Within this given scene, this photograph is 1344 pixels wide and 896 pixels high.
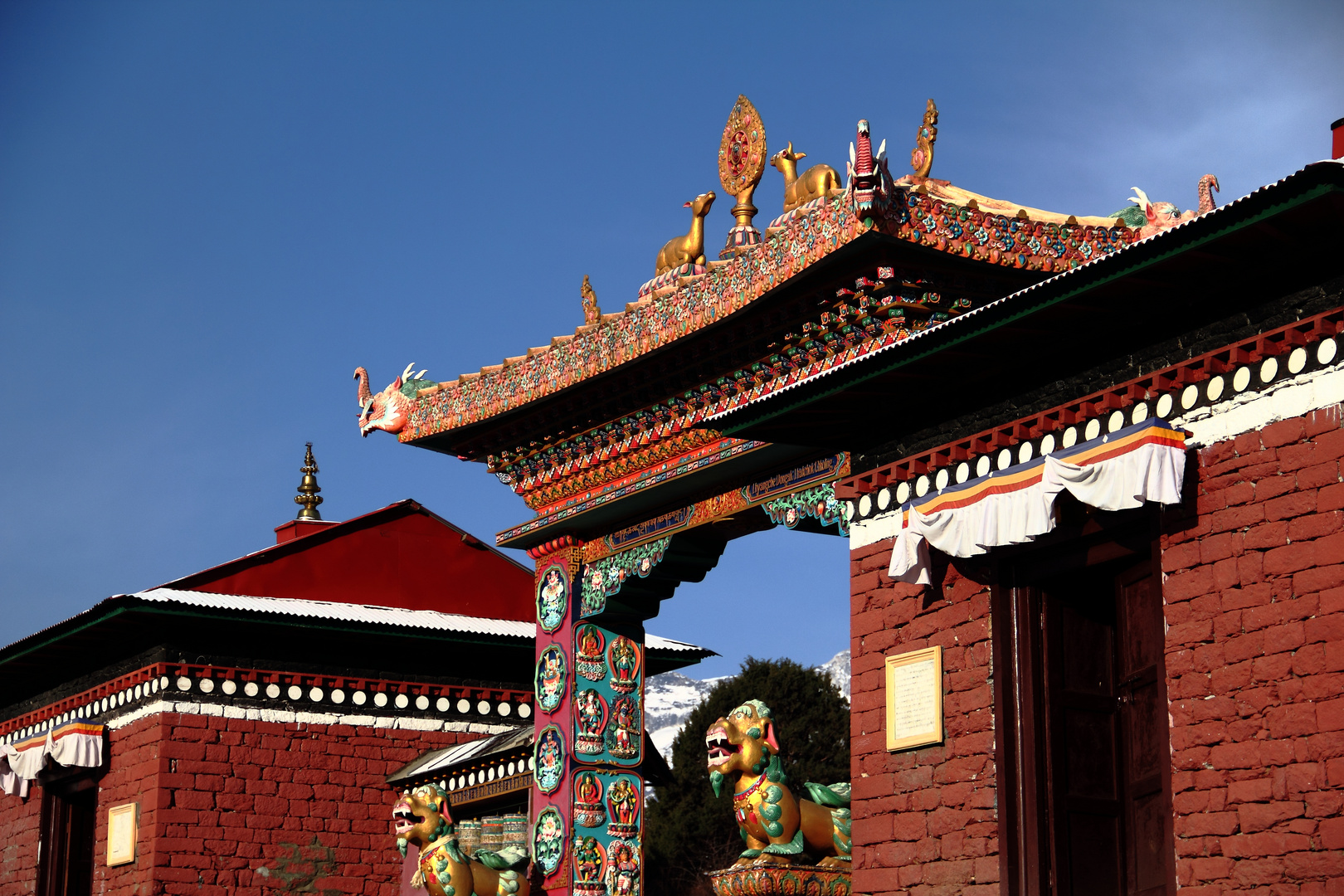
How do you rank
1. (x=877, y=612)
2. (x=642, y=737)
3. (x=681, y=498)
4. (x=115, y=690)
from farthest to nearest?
(x=115, y=690), (x=642, y=737), (x=681, y=498), (x=877, y=612)

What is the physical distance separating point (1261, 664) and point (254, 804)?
9147mm

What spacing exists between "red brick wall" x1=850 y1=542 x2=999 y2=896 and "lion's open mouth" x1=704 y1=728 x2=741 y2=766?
1.04 meters

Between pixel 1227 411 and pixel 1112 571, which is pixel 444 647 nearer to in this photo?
pixel 1112 571

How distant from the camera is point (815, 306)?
9805mm

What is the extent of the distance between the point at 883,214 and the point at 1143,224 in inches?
74.3

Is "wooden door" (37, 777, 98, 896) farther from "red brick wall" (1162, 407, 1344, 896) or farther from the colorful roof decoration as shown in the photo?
"red brick wall" (1162, 407, 1344, 896)

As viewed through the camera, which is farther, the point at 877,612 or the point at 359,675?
the point at 359,675

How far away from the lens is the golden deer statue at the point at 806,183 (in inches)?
387

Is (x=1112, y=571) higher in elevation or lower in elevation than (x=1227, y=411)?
lower

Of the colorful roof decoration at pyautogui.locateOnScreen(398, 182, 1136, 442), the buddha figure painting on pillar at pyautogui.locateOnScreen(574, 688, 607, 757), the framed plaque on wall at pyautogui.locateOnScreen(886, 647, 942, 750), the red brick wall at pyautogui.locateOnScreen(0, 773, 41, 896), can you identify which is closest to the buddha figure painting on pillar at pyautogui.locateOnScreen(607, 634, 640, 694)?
the buddha figure painting on pillar at pyautogui.locateOnScreen(574, 688, 607, 757)

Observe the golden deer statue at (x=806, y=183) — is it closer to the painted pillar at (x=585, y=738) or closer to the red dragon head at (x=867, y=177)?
the red dragon head at (x=867, y=177)

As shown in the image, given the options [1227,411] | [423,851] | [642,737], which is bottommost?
[423,851]

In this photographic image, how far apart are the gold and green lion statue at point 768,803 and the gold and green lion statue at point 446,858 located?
2.56 meters

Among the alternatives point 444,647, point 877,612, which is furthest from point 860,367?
point 444,647
